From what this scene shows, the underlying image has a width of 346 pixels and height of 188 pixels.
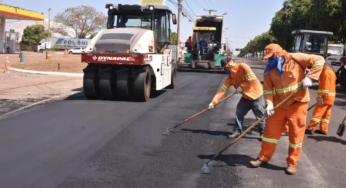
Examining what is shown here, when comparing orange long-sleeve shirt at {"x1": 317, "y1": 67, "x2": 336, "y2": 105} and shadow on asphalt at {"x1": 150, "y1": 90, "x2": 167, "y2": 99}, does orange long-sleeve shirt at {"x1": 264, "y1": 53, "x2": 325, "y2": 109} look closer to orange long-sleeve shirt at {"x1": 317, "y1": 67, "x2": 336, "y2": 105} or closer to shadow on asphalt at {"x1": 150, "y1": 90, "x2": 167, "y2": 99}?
orange long-sleeve shirt at {"x1": 317, "y1": 67, "x2": 336, "y2": 105}

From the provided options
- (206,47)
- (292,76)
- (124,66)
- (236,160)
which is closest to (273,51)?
(292,76)

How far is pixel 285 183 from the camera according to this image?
188 inches

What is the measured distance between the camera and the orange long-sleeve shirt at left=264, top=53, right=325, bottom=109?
4.97m

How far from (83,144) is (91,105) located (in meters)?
3.68

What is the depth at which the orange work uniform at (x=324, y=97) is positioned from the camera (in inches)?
298

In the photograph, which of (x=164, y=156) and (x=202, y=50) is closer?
(x=164, y=156)

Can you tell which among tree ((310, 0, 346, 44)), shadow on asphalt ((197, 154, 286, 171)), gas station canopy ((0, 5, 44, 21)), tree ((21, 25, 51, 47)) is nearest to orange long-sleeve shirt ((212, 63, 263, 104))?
shadow on asphalt ((197, 154, 286, 171))

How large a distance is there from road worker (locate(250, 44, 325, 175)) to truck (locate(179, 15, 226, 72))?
18.8m

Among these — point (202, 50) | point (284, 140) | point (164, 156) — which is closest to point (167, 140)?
point (164, 156)

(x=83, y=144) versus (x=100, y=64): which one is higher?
(x=100, y=64)

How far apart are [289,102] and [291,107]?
76 millimetres

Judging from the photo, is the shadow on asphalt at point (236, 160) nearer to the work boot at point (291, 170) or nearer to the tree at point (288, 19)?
the work boot at point (291, 170)

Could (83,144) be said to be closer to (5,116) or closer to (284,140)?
(5,116)

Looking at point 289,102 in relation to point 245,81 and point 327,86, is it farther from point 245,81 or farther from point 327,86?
point 327,86
